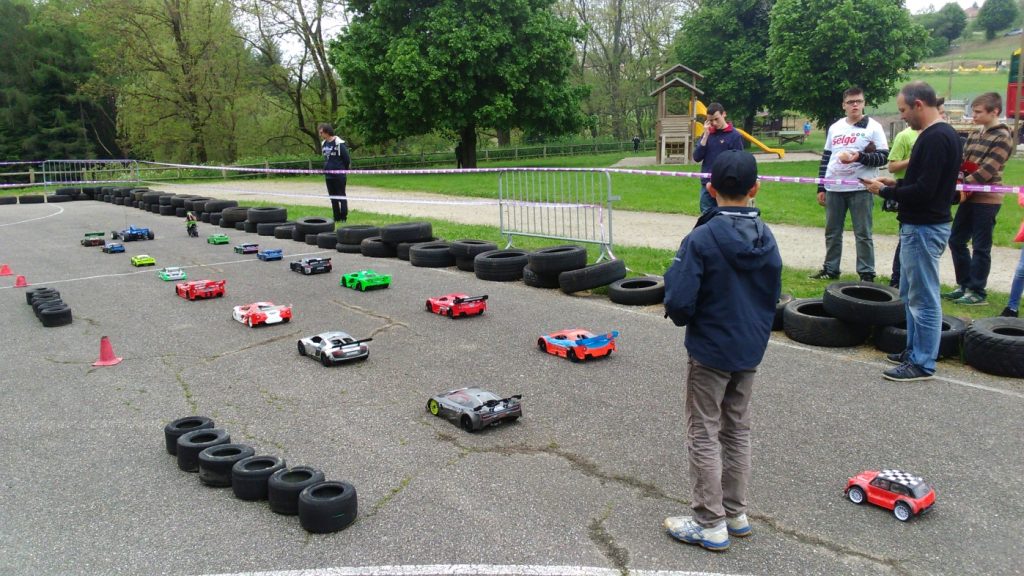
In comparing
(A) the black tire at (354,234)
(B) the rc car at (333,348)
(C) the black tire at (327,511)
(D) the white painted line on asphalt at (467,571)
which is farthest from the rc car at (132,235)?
(D) the white painted line on asphalt at (467,571)

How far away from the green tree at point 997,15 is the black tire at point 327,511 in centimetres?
13677

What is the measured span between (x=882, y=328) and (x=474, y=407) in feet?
13.0

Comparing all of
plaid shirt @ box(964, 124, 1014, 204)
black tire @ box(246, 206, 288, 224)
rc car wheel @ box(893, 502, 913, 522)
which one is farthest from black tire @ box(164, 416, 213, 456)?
black tire @ box(246, 206, 288, 224)

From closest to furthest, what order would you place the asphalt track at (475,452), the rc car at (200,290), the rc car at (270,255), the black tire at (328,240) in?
the asphalt track at (475,452)
the rc car at (200,290)
the rc car at (270,255)
the black tire at (328,240)

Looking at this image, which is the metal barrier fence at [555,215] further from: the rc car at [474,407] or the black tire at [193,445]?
the black tire at [193,445]

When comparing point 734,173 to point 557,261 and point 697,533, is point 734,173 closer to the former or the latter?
point 697,533

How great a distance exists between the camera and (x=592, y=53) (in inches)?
2608

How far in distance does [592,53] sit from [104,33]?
3886cm

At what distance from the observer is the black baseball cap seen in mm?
3523

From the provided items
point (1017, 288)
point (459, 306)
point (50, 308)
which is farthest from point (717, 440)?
point (50, 308)

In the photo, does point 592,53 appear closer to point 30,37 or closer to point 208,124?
point 208,124

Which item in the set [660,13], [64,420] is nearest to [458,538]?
[64,420]

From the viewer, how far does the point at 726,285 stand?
11.7ft

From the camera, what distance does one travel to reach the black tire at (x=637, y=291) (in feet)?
28.7
